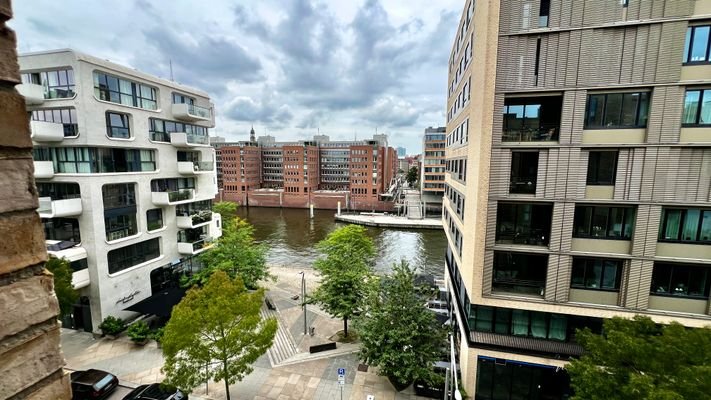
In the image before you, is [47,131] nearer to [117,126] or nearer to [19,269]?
[117,126]

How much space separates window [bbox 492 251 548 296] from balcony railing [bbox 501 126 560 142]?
5208 mm

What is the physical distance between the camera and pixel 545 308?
1415cm

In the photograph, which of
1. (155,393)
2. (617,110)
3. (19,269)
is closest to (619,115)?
(617,110)

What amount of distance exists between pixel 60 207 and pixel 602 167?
27.3 m

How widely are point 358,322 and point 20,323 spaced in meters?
16.5

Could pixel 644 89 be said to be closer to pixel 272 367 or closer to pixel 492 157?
pixel 492 157

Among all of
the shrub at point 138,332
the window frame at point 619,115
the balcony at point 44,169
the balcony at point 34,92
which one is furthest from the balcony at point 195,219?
the window frame at point 619,115

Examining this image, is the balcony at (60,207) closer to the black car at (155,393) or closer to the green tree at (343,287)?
the black car at (155,393)

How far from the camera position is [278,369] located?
1792cm

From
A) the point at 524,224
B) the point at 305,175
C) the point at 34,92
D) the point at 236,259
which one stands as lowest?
the point at 236,259

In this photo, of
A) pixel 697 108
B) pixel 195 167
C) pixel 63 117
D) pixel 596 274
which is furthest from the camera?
pixel 195 167

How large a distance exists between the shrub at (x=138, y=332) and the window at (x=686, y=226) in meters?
27.0

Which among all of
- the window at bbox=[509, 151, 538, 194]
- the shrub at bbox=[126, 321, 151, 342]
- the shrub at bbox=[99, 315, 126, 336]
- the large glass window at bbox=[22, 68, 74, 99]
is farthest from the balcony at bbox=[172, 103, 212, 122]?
the window at bbox=[509, 151, 538, 194]

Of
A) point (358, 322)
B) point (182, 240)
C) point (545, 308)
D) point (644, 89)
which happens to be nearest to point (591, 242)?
point (545, 308)
